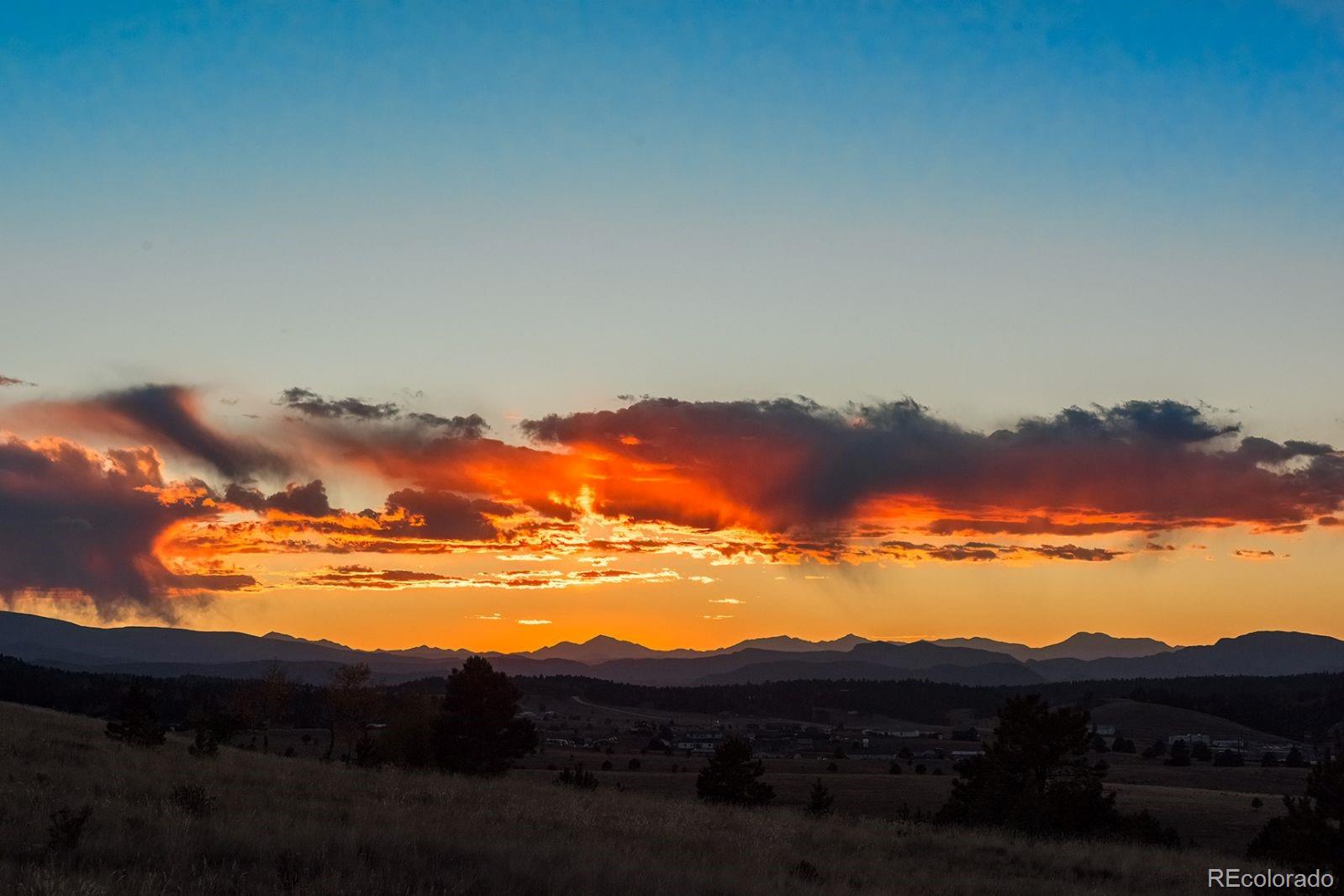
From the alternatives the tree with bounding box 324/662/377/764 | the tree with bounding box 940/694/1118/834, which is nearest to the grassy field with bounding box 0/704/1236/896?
the tree with bounding box 940/694/1118/834

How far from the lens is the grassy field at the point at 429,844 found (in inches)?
433

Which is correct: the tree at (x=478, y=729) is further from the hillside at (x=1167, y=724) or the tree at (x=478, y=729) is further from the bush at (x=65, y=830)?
the hillside at (x=1167, y=724)

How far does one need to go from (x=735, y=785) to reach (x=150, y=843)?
120 feet

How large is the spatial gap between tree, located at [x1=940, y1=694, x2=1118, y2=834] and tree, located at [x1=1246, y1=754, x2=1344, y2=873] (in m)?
11.4

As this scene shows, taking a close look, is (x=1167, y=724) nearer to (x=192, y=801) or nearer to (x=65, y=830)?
(x=192, y=801)

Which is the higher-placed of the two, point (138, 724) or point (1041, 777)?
point (138, 724)

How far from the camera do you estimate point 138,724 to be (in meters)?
32.7

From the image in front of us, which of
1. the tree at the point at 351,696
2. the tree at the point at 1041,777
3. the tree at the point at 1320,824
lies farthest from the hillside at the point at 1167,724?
the tree at the point at 1320,824

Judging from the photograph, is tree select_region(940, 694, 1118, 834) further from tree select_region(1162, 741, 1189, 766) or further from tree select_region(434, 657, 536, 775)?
tree select_region(1162, 741, 1189, 766)

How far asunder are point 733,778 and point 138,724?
81.0 ft

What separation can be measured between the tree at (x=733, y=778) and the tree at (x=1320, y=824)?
2783cm

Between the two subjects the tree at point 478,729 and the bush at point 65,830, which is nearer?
the bush at point 65,830

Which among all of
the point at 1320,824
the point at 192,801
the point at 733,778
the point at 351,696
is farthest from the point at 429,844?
the point at 351,696

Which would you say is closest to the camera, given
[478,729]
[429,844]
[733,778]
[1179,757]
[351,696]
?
[429,844]
